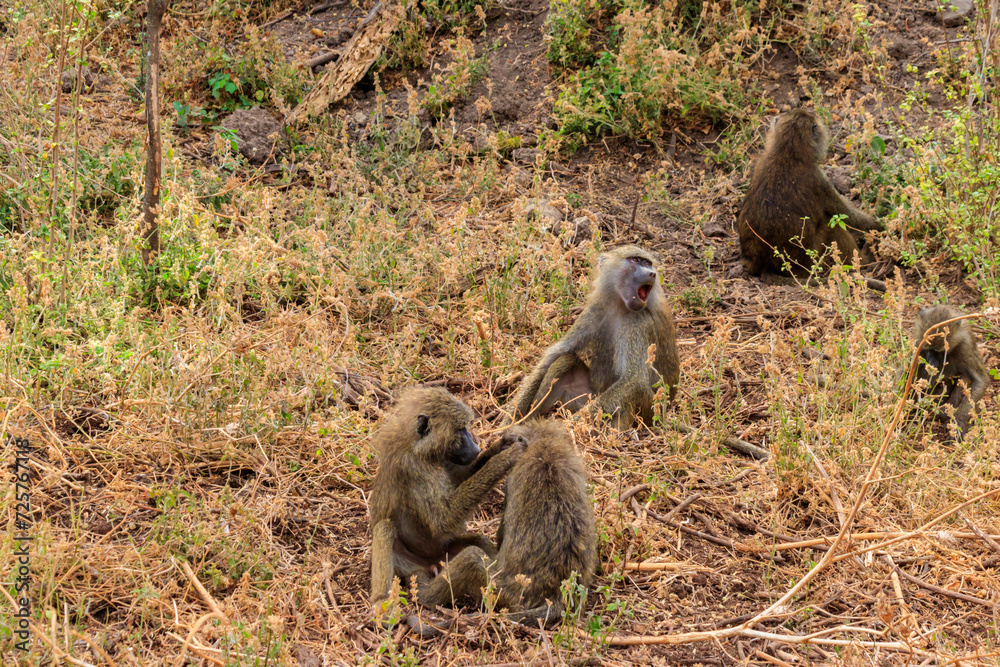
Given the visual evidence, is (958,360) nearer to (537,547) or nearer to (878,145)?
(878,145)

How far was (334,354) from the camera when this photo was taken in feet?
18.1

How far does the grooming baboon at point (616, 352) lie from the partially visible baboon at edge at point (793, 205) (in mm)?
1886

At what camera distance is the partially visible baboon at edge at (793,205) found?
7.33 meters

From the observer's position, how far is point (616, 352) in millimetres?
5785

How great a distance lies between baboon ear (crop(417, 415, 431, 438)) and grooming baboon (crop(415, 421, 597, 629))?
0.43 metres

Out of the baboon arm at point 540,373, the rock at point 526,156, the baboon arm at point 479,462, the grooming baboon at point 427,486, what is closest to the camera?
the grooming baboon at point 427,486

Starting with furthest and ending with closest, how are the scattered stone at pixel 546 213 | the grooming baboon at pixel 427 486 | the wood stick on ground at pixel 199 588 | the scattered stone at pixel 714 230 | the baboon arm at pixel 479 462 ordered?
the scattered stone at pixel 714 230, the scattered stone at pixel 546 213, the baboon arm at pixel 479 462, the grooming baboon at pixel 427 486, the wood stick on ground at pixel 199 588

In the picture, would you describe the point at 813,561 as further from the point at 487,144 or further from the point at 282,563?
the point at 487,144

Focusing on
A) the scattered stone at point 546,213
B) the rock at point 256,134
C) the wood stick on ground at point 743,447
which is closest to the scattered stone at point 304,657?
the wood stick on ground at point 743,447

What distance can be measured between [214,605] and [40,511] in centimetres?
119

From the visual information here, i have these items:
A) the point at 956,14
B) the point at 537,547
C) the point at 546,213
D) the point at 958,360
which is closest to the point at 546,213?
the point at 546,213

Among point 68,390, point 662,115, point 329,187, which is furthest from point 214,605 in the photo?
point 662,115

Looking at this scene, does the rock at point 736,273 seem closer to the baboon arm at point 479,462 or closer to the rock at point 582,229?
the rock at point 582,229

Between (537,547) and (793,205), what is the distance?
445cm
